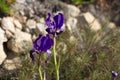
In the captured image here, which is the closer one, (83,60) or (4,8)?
(83,60)

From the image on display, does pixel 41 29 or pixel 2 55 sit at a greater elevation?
pixel 41 29

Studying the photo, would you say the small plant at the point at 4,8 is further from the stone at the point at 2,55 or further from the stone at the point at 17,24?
the stone at the point at 2,55

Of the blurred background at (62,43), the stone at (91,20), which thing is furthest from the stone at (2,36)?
the stone at (91,20)

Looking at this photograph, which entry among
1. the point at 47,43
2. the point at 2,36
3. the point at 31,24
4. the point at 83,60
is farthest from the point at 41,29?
the point at 47,43

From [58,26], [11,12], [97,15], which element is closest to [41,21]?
[11,12]

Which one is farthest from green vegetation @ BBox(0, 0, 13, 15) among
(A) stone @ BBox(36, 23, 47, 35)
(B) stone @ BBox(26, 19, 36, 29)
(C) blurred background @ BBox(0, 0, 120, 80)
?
(A) stone @ BBox(36, 23, 47, 35)

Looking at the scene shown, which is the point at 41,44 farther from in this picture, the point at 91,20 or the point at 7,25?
the point at 91,20
